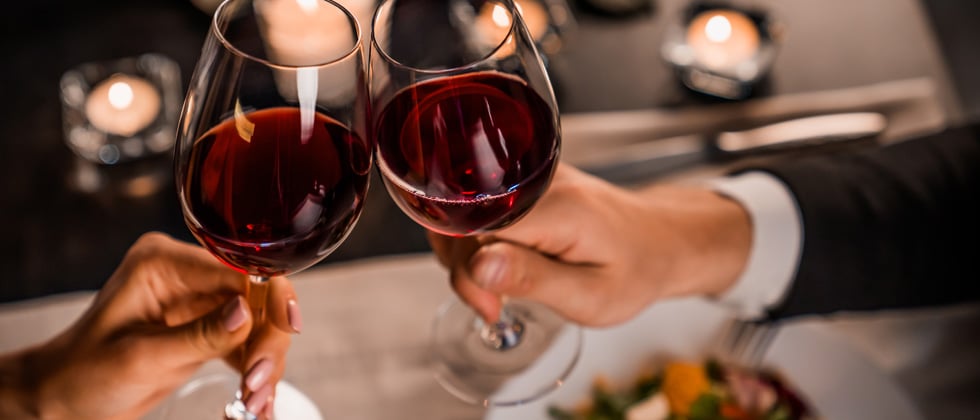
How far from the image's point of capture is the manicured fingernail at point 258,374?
2.43 feet

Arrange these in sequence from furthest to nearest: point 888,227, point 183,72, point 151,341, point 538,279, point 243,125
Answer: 1. point 183,72
2. point 888,227
3. point 538,279
4. point 151,341
5. point 243,125

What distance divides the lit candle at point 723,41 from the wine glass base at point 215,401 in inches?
29.7

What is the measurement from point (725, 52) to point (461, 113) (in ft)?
2.47

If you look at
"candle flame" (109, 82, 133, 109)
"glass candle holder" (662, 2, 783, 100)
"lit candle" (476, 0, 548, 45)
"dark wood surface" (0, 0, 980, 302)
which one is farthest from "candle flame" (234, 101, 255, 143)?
"glass candle holder" (662, 2, 783, 100)

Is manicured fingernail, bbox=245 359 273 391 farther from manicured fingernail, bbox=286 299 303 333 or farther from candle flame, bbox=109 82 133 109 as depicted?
candle flame, bbox=109 82 133 109

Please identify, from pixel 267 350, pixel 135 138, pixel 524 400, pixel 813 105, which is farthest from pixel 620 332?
pixel 135 138

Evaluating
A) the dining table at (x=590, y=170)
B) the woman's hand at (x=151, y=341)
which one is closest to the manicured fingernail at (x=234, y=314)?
the woman's hand at (x=151, y=341)

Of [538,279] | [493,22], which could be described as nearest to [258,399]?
[538,279]

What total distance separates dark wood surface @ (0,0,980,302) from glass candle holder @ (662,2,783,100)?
0.03 metres

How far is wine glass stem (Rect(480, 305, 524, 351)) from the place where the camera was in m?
1.01

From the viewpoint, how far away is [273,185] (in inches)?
24.7

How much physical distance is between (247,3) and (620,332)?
553 mm

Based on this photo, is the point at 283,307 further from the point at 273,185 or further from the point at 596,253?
the point at 596,253

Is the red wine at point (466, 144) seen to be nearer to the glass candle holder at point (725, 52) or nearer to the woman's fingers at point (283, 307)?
the woman's fingers at point (283, 307)
